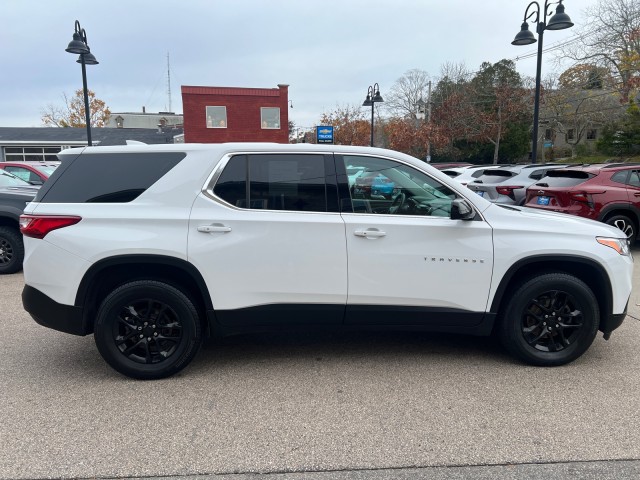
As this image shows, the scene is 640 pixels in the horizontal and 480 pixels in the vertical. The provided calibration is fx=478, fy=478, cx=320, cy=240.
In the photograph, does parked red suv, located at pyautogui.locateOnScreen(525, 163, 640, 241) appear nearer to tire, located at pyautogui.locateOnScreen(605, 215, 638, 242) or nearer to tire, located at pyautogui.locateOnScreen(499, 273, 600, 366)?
tire, located at pyautogui.locateOnScreen(605, 215, 638, 242)

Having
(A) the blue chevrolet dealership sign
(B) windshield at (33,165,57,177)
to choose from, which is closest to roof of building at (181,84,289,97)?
(A) the blue chevrolet dealership sign

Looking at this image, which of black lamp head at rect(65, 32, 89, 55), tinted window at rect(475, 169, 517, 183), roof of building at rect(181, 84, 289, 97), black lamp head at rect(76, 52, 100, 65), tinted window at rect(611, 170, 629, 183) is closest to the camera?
tinted window at rect(611, 170, 629, 183)

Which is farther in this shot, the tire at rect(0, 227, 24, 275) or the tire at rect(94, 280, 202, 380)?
the tire at rect(0, 227, 24, 275)

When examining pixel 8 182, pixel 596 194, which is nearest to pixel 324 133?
pixel 596 194

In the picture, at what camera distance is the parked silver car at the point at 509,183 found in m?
10.5

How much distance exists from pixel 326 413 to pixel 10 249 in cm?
631

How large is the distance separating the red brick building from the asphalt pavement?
29918mm

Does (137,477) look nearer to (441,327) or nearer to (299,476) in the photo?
(299,476)

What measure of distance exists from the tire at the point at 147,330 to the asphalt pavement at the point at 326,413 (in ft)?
0.49

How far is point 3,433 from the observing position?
2.96 metres

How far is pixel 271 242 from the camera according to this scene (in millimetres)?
3584

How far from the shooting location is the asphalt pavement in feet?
8.77

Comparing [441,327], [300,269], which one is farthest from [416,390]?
[300,269]

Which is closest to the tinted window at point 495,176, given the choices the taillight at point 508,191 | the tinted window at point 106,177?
the taillight at point 508,191
